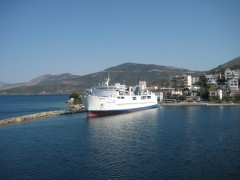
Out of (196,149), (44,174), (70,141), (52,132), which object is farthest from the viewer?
(52,132)

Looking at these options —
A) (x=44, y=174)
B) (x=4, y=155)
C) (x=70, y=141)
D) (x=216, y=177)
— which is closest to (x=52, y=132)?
(x=70, y=141)

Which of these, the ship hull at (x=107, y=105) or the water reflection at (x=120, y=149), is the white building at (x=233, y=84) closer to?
the ship hull at (x=107, y=105)

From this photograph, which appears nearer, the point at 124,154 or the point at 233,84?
the point at 124,154

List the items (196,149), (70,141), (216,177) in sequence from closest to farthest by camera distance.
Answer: (216,177) → (196,149) → (70,141)

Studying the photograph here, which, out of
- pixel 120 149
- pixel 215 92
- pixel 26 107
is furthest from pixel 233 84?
pixel 120 149

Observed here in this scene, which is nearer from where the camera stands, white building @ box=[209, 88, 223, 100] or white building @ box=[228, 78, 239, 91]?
white building @ box=[209, 88, 223, 100]

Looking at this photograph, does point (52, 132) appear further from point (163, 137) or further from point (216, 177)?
point (216, 177)

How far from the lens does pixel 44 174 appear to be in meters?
16.4

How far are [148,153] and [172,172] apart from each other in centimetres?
417

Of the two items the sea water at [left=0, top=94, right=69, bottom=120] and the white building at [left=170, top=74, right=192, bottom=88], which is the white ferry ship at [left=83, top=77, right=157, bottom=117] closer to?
the sea water at [left=0, top=94, right=69, bottom=120]

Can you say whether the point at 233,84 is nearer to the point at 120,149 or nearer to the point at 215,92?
the point at 215,92

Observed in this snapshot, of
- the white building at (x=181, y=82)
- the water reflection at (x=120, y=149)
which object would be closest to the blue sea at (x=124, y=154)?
the water reflection at (x=120, y=149)

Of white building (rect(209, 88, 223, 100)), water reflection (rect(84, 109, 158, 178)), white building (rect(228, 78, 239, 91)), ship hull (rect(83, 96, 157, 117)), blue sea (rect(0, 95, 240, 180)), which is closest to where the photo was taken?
blue sea (rect(0, 95, 240, 180))

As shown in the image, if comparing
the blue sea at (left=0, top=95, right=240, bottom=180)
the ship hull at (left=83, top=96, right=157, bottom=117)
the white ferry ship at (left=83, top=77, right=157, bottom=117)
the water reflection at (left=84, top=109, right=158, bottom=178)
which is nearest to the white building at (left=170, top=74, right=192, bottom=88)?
the white ferry ship at (left=83, top=77, right=157, bottom=117)
